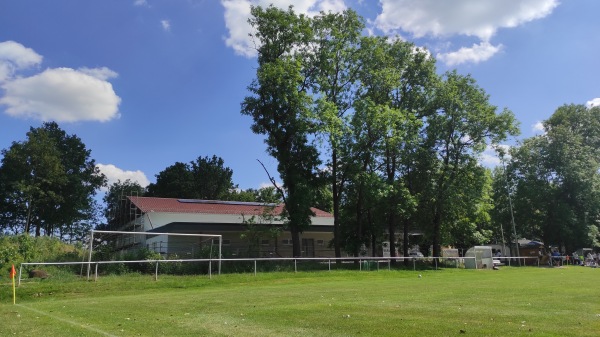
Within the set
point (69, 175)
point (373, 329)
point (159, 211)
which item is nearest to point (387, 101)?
point (159, 211)

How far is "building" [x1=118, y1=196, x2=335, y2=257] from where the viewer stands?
1401 inches

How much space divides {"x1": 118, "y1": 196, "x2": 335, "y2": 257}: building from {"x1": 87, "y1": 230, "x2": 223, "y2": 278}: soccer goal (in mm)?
128

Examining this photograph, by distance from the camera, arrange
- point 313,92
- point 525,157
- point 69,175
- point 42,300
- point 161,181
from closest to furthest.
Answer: point 42,300, point 313,92, point 525,157, point 69,175, point 161,181

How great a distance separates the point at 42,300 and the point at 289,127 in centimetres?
2228

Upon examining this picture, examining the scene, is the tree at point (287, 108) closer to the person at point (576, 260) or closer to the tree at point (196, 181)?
the person at point (576, 260)

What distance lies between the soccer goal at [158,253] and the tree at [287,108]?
268 inches

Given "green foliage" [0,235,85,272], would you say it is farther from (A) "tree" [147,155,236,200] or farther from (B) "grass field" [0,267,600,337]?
(A) "tree" [147,155,236,200]

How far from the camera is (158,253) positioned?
92.3 ft

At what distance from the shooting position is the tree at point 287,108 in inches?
1339

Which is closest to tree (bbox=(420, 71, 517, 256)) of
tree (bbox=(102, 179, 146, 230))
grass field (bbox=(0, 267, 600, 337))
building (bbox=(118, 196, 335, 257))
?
building (bbox=(118, 196, 335, 257))

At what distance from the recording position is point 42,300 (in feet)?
54.0

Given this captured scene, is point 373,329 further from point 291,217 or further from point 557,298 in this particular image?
point 291,217

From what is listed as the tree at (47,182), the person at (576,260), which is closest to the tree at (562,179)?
the person at (576,260)

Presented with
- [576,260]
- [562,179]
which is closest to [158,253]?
[576,260]
